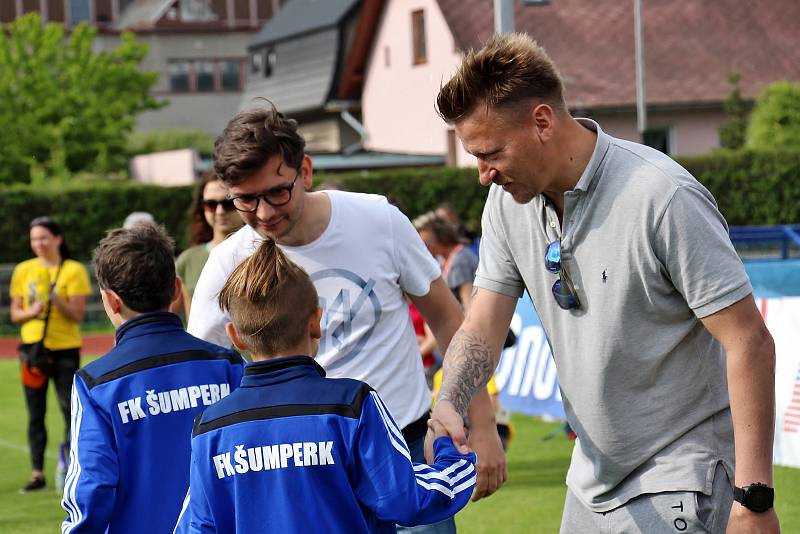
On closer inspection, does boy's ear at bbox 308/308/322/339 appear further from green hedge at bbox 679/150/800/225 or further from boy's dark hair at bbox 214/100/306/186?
green hedge at bbox 679/150/800/225

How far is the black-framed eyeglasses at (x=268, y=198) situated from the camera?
13.0 feet

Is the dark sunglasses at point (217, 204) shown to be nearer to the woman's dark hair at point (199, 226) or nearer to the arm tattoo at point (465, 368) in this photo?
the woman's dark hair at point (199, 226)

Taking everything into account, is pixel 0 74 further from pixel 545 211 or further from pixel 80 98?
pixel 545 211

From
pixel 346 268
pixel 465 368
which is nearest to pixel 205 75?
pixel 346 268

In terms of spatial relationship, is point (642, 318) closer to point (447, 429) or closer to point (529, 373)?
point (447, 429)

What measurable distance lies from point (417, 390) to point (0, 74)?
48.6 metres

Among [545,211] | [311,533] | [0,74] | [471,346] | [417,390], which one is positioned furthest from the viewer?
[0,74]

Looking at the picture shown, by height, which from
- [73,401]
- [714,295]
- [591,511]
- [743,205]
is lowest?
[743,205]

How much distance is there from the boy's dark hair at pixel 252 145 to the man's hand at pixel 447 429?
0.99 meters

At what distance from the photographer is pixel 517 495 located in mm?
8984

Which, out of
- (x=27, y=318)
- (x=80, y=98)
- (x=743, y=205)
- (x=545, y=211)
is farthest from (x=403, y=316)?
(x=80, y=98)

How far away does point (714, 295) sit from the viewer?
325cm

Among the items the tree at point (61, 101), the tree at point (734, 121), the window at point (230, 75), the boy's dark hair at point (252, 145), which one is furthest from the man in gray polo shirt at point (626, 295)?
the window at point (230, 75)

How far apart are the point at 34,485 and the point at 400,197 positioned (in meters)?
20.4
